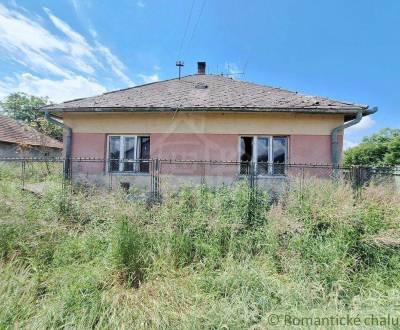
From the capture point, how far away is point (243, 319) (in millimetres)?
2791

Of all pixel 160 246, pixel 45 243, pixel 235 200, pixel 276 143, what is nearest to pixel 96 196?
pixel 45 243

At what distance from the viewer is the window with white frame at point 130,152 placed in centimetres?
809

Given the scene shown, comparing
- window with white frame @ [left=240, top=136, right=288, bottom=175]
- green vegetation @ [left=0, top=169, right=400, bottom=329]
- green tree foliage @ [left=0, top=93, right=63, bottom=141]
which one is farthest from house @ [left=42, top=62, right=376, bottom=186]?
green tree foliage @ [left=0, top=93, right=63, bottom=141]

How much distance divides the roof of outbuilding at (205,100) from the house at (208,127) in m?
0.03

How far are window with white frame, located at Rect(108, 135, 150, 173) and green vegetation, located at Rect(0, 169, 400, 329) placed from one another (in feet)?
9.76

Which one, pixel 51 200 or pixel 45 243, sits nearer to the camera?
pixel 45 243

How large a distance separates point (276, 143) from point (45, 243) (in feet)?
22.3

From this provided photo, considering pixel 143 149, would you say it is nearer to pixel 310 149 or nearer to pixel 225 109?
pixel 225 109

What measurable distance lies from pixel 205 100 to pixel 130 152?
10.5ft

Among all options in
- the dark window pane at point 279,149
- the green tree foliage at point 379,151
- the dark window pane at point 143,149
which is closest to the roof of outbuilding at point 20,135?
the dark window pane at point 143,149

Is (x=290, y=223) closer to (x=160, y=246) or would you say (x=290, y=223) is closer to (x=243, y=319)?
(x=243, y=319)

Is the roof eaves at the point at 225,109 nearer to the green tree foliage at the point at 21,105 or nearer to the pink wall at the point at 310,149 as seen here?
the pink wall at the point at 310,149

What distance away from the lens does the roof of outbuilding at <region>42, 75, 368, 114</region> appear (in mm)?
7312

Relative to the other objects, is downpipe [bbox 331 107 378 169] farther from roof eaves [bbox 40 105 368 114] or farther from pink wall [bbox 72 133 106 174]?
pink wall [bbox 72 133 106 174]
